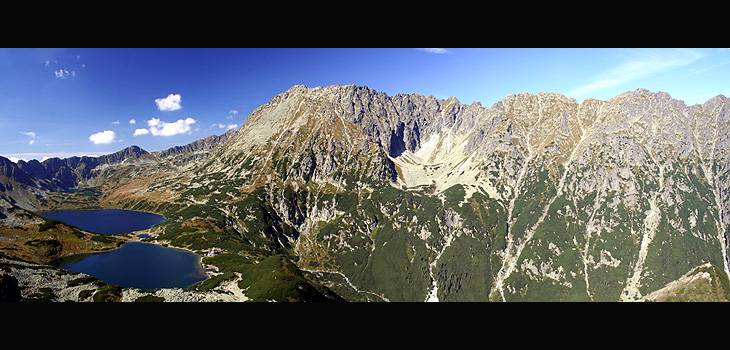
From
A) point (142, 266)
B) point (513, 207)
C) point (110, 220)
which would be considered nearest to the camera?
point (142, 266)

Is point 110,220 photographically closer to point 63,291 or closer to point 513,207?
point 63,291

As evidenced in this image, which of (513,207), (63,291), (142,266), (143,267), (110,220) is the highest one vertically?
(63,291)

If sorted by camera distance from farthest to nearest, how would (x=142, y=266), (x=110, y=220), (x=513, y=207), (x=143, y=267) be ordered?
(x=513, y=207) < (x=110, y=220) < (x=142, y=266) < (x=143, y=267)

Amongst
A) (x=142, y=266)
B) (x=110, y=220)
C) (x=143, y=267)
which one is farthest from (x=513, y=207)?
(x=110, y=220)

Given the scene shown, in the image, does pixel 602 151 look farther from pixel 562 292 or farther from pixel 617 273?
pixel 562 292

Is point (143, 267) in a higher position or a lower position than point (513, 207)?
higher

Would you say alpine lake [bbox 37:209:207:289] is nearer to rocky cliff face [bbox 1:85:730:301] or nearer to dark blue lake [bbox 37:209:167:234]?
rocky cliff face [bbox 1:85:730:301]

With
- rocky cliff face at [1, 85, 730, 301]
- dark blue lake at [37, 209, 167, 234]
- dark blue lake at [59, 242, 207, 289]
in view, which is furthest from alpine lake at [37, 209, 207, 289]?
dark blue lake at [37, 209, 167, 234]

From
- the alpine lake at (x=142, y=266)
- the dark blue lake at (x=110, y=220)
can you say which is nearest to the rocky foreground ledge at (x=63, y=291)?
the alpine lake at (x=142, y=266)
